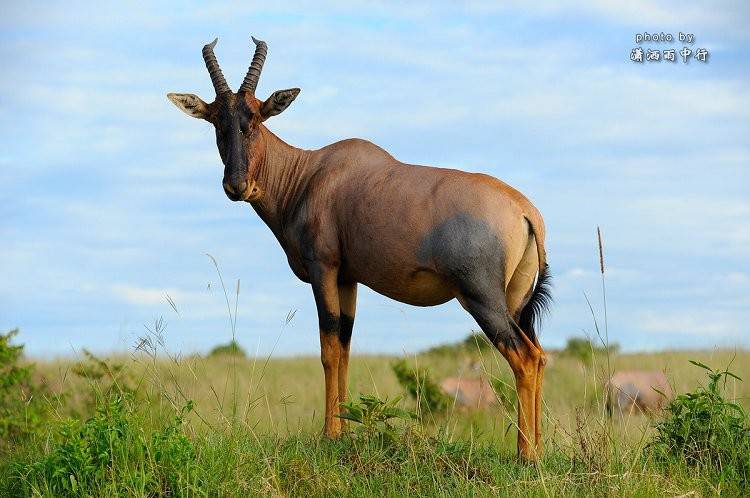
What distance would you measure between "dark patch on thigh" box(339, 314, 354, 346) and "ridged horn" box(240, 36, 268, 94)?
8.14ft

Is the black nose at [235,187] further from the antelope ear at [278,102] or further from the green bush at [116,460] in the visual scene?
Result: the green bush at [116,460]

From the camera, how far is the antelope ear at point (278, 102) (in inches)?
377

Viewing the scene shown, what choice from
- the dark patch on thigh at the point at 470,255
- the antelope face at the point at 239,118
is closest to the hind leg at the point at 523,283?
the dark patch on thigh at the point at 470,255

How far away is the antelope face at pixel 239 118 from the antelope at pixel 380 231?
0.04 ft

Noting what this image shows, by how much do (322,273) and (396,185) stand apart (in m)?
1.10

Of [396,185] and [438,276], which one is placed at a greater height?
[396,185]

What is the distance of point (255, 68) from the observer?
387 inches

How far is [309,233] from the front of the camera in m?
9.34

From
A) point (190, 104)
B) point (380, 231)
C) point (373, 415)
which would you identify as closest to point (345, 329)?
point (380, 231)

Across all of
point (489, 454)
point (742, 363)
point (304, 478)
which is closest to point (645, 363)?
point (742, 363)

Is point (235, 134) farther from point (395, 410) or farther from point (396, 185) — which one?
point (395, 410)

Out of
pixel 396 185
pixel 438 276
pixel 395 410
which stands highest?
pixel 396 185

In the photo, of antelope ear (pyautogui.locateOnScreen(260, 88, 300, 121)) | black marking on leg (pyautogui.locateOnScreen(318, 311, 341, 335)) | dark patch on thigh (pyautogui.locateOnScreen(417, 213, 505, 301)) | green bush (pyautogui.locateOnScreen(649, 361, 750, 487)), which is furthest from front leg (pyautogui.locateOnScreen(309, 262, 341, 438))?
green bush (pyautogui.locateOnScreen(649, 361, 750, 487))

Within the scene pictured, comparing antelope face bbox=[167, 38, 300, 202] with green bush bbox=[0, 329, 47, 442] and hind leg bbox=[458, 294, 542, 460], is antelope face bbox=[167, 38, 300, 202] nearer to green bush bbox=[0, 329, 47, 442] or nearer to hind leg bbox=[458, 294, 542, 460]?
hind leg bbox=[458, 294, 542, 460]
